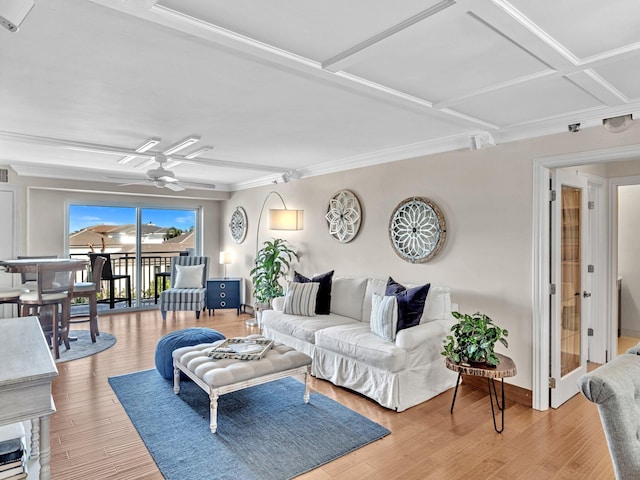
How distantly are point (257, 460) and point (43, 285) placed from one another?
11.5 feet

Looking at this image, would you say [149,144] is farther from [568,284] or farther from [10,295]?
[568,284]

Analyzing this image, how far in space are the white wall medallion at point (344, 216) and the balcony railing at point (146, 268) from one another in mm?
3920

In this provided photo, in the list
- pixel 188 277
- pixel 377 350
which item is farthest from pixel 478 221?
pixel 188 277

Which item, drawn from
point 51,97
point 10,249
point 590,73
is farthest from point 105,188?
point 590,73

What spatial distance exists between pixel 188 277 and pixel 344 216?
11.1ft

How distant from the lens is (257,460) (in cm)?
255

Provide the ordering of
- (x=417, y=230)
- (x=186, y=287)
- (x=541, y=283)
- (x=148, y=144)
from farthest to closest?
1. (x=186, y=287)
2. (x=417, y=230)
3. (x=148, y=144)
4. (x=541, y=283)

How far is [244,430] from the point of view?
294cm

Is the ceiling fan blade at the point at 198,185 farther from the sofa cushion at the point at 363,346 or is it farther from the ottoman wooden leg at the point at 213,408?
the ottoman wooden leg at the point at 213,408

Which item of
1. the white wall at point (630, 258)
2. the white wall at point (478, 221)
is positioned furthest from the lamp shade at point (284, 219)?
the white wall at point (630, 258)

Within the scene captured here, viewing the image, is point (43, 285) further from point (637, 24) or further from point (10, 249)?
point (637, 24)

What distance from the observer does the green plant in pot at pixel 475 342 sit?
3045 mm

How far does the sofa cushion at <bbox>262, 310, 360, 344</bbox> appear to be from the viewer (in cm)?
420

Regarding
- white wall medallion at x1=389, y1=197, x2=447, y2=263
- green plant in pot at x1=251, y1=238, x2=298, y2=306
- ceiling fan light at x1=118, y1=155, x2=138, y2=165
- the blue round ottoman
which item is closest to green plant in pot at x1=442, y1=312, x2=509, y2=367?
white wall medallion at x1=389, y1=197, x2=447, y2=263
